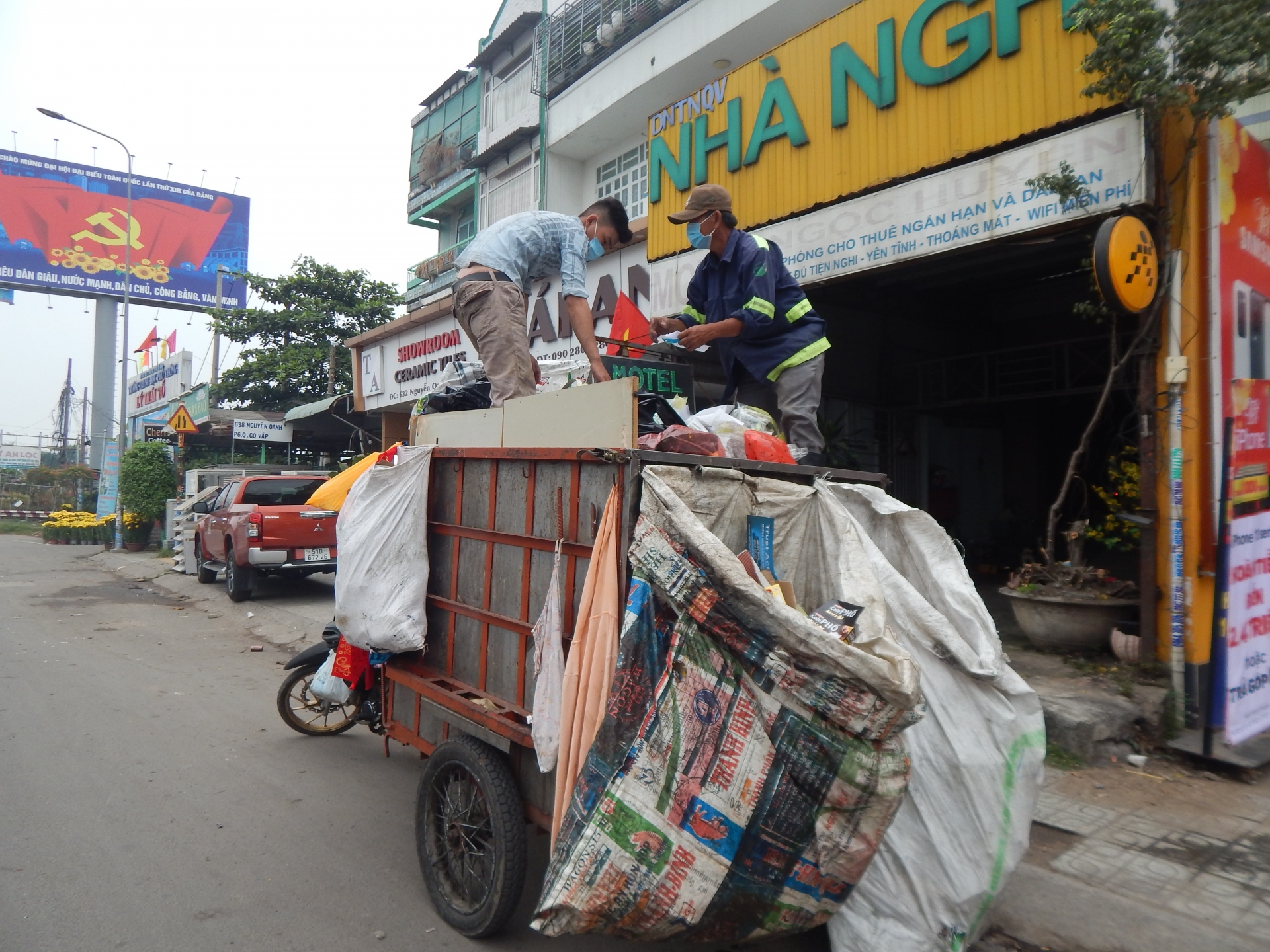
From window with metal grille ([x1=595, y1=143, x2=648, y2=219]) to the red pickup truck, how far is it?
7.98m

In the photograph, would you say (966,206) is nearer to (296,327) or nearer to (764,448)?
(764,448)

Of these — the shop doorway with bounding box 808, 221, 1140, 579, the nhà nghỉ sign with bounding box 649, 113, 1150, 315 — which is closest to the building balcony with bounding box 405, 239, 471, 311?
the shop doorway with bounding box 808, 221, 1140, 579

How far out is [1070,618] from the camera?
5.43 m

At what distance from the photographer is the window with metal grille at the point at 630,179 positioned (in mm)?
15625

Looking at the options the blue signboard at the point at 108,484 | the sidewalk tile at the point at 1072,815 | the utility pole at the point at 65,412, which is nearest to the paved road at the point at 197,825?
the sidewalk tile at the point at 1072,815

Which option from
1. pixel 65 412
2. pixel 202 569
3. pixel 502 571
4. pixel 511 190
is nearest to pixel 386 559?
pixel 502 571

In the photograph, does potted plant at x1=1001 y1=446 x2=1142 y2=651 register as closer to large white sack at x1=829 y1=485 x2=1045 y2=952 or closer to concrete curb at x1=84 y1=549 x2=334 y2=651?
large white sack at x1=829 y1=485 x2=1045 y2=952

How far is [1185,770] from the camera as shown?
14.1 ft

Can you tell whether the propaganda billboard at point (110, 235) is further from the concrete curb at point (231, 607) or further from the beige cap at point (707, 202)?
the beige cap at point (707, 202)

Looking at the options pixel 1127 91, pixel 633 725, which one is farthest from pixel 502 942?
pixel 1127 91

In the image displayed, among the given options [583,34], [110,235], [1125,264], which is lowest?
[1125,264]

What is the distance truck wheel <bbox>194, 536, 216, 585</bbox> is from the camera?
1264 cm

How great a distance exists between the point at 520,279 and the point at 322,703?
107 inches

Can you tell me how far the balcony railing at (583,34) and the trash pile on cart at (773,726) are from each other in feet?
44.4
